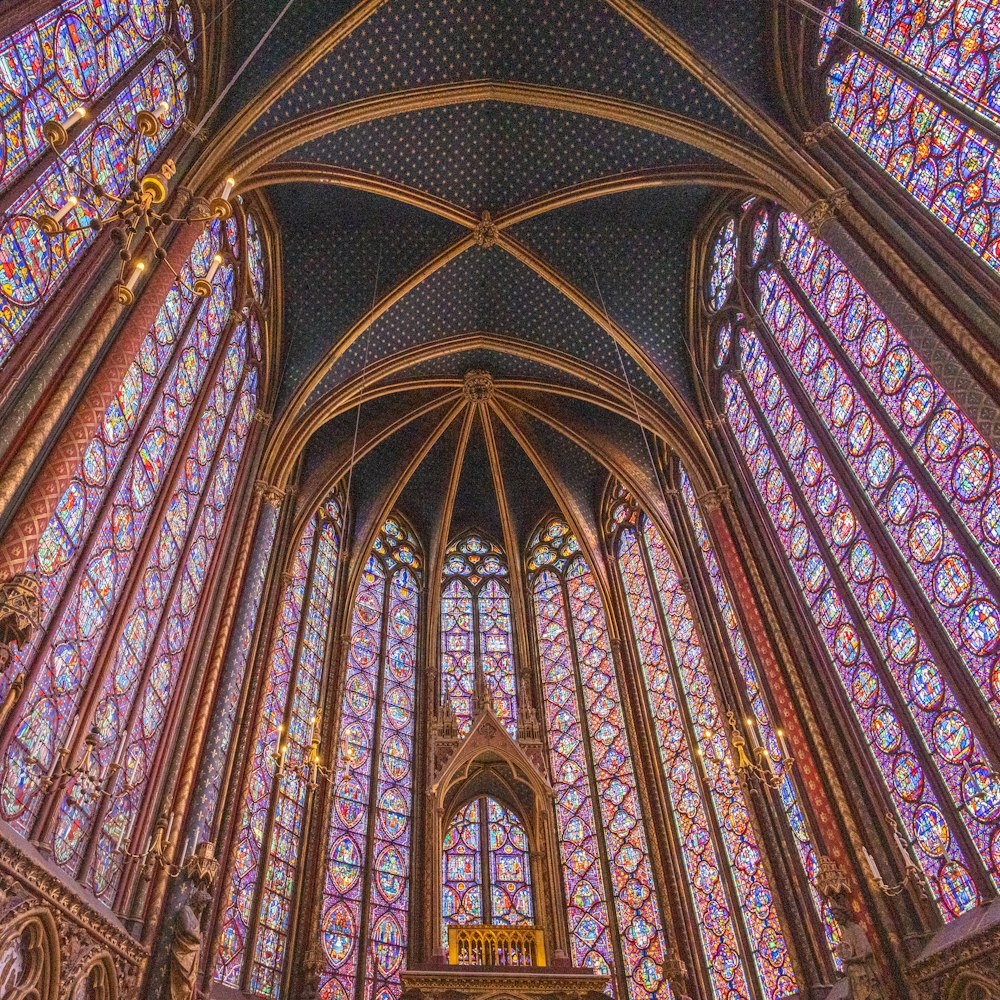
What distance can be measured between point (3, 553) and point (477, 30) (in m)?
10.9

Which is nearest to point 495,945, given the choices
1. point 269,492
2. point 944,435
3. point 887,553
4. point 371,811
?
point 371,811

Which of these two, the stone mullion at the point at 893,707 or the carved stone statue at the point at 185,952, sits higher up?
the stone mullion at the point at 893,707

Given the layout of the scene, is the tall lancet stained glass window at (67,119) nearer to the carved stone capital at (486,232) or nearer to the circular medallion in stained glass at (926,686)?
the carved stone capital at (486,232)

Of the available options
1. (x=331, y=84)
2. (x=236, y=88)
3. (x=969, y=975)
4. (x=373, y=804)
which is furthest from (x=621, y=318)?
(x=969, y=975)

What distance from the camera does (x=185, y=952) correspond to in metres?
9.41

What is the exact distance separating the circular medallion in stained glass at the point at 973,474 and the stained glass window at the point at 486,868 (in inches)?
361

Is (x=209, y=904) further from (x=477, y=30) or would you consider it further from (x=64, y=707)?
(x=477, y=30)

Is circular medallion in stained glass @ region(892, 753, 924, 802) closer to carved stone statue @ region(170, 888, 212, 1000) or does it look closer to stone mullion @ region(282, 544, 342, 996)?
stone mullion @ region(282, 544, 342, 996)

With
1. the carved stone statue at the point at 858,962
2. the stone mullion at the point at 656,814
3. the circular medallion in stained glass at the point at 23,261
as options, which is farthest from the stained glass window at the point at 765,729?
the circular medallion in stained glass at the point at 23,261

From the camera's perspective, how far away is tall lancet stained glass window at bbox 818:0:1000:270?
9156 millimetres

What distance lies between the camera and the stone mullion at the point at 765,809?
10.9 metres

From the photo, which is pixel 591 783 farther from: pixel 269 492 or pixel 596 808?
pixel 269 492

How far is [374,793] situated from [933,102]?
14.4 meters

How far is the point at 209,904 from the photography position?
10117 millimetres
